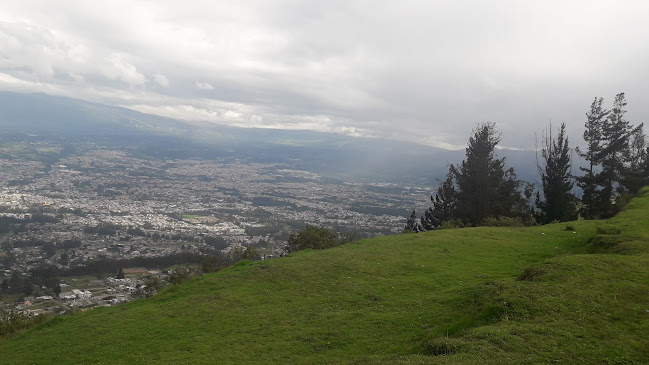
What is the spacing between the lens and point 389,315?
1222cm

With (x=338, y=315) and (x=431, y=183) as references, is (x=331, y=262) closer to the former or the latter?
(x=338, y=315)

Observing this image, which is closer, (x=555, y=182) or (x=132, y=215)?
(x=555, y=182)

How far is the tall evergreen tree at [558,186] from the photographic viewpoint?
40.0 metres

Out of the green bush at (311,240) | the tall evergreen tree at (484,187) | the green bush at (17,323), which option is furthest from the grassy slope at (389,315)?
the tall evergreen tree at (484,187)

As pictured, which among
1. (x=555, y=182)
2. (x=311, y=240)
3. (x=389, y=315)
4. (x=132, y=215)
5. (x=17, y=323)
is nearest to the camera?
(x=389, y=315)

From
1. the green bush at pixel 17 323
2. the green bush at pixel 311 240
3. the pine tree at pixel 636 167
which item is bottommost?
the green bush at pixel 17 323

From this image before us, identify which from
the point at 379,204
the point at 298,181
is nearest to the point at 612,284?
the point at 379,204

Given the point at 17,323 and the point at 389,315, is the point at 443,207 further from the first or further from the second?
the point at 17,323

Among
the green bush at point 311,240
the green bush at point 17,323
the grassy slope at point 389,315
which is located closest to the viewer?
the grassy slope at point 389,315

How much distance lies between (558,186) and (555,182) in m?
0.55

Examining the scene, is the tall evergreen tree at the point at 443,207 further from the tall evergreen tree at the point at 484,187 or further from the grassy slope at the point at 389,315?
the grassy slope at the point at 389,315

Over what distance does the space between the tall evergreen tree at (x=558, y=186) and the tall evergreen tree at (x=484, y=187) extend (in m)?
4.44

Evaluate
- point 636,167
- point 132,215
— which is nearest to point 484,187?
point 636,167

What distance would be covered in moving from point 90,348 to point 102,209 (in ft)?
270
